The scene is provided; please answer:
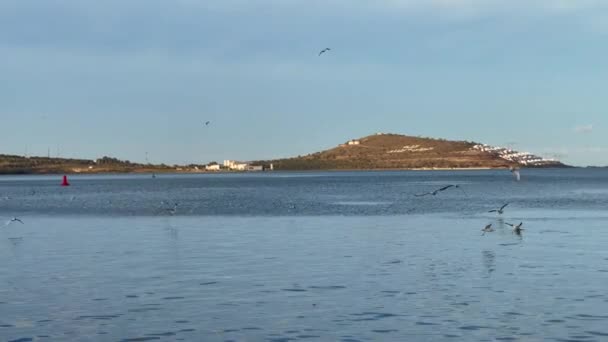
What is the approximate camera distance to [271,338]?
1830 cm

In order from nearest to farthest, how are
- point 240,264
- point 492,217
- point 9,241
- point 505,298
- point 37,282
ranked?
point 505,298 → point 37,282 → point 240,264 → point 9,241 → point 492,217

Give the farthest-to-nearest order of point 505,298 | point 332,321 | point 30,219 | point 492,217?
1. point 30,219
2. point 492,217
3. point 505,298
4. point 332,321

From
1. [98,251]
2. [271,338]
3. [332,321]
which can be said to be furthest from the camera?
[98,251]

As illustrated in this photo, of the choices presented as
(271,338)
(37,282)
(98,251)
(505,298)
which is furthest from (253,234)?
(271,338)

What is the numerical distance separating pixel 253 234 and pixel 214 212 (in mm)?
21676

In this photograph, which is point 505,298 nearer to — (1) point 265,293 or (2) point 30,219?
(1) point 265,293

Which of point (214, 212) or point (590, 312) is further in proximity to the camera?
point (214, 212)

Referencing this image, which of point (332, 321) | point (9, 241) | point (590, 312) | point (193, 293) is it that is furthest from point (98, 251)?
point (590, 312)

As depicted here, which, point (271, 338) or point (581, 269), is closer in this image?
point (271, 338)

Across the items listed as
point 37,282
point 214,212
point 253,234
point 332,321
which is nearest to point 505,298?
point 332,321

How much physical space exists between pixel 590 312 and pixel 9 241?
96.3 feet

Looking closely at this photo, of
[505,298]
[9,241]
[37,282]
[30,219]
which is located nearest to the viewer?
[505,298]

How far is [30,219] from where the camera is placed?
60.1m

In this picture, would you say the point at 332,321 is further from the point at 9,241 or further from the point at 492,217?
the point at 492,217
